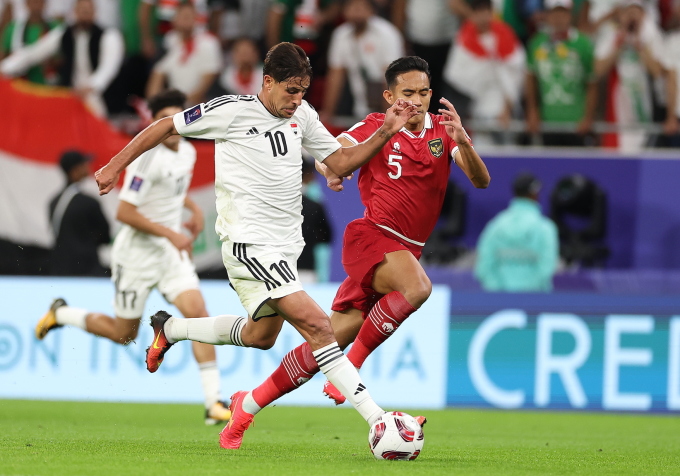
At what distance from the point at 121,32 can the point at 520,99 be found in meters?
5.35

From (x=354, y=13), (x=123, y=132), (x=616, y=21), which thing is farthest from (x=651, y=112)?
(x=123, y=132)

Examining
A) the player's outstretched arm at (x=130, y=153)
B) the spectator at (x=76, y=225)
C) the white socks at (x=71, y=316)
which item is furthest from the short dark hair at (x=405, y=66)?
the spectator at (x=76, y=225)

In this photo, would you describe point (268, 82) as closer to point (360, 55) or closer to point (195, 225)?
point (195, 225)

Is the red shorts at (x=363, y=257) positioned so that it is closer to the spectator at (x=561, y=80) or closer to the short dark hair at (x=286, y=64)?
the short dark hair at (x=286, y=64)

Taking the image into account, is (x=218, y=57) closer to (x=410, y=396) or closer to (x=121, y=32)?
(x=121, y=32)

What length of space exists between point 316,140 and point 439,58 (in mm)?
7469

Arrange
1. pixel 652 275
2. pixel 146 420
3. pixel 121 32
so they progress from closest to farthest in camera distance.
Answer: pixel 146 420 → pixel 652 275 → pixel 121 32

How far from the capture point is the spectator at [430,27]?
14.3 meters

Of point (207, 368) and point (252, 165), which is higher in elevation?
point (252, 165)

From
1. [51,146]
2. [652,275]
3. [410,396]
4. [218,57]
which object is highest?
[218,57]

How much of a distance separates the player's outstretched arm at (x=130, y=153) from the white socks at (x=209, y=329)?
1172mm

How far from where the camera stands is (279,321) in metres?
7.15

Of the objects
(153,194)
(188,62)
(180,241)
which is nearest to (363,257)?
(180,241)

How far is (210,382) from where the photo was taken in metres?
9.59
